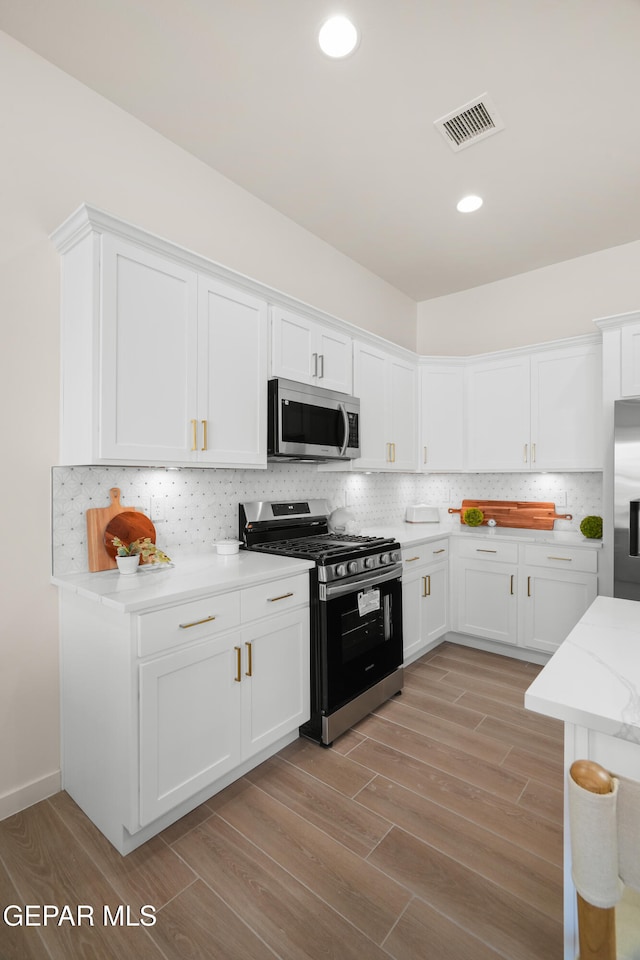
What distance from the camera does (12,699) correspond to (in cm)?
198

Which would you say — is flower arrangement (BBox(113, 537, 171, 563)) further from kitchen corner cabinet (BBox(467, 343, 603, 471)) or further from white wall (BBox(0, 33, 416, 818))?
kitchen corner cabinet (BBox(467, 343, 603, 471))

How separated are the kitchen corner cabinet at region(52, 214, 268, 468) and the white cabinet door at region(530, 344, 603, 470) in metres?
2.43

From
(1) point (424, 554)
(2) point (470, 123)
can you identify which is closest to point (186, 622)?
(1) point (424, 554)

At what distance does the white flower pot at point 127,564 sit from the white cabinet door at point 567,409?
3039 mm

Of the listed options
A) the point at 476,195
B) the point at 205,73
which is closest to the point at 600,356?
the point at 476,195

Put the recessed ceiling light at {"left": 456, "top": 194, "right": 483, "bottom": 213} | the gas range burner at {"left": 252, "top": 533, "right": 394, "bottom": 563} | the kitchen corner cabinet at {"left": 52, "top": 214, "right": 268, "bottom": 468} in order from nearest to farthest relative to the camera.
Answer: the kitchen corner cabinet at {"left": 52, "top": 214, "right": 268, "bottom": 468} → the gas range burner at {"left": 252, "top": 533, "right": 394, "bottom": 563} → the recessed ceiling light at {"left": 456, "top": 194, "right": 483, "bottom": 213}

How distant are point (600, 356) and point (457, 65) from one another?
7.12ft

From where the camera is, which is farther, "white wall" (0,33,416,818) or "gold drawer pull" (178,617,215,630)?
"white wall" (0,33,416,818)

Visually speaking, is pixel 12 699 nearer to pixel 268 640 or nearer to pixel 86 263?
pixel 268 640

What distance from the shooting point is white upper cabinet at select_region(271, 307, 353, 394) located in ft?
9.09

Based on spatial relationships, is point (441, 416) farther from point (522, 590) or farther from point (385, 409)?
point (522, 590)

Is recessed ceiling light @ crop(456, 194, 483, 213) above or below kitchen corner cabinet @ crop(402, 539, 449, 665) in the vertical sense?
above

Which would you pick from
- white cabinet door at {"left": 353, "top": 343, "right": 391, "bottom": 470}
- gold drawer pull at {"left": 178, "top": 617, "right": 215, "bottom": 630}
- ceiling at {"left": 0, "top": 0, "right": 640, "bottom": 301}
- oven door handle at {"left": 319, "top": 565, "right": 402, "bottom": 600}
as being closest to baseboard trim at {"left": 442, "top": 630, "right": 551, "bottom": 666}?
oven door handle at {"left": 319, "top": 565, "right": 402, "bottom": 600}

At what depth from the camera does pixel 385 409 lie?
3.74 metres
